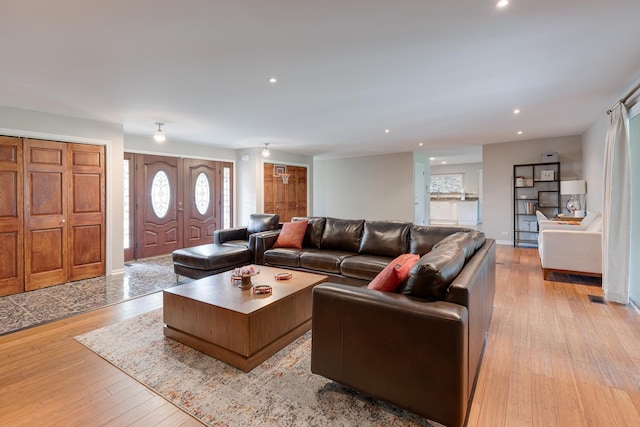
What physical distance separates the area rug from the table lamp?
5863 mm

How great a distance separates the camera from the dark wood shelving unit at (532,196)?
6699 mm

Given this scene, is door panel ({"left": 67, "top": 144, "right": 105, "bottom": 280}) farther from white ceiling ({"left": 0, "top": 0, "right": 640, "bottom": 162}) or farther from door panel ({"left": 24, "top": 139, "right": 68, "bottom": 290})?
white ceiling ({"left": 0, "top": 0, "right": 640, "bottom": 162})

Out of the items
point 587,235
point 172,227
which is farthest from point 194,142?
point 587,235

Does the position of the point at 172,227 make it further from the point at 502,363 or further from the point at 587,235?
the point at 587,235

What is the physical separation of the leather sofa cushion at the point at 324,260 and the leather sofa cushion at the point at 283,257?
0.09m

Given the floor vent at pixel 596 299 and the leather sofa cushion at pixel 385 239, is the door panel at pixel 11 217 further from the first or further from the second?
the floor vent at pixel 596 299

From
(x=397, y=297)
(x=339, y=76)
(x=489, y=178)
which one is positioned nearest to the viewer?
(x=397, y=297)

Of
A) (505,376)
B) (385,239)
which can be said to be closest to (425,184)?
(385,239)

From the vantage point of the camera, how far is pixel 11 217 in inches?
154

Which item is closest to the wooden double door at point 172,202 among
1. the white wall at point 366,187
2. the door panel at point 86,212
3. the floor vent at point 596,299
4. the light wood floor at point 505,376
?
the door panel at point 86,212

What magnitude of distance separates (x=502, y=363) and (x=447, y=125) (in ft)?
13.2

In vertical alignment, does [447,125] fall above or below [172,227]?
above

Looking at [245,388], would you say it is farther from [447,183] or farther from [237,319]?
[447,183]

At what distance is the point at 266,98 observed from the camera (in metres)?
3.73
